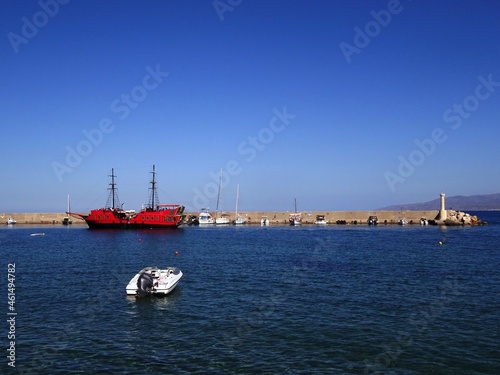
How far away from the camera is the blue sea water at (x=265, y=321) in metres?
17.3

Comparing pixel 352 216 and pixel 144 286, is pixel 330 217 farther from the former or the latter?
pixel 144 286

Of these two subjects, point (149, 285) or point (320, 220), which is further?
point (320, 220)

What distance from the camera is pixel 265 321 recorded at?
23.1 m

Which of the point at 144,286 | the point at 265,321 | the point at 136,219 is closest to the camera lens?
the point at 265,321

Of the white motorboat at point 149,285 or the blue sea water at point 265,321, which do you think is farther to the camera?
the white motorboat at point 149,285

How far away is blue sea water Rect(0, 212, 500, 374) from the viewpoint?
56.8 ft

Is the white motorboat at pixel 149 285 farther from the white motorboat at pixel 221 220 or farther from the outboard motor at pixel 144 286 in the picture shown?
the white motorboat at pixel 221 220

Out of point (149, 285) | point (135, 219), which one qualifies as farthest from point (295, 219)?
point (149, 285)

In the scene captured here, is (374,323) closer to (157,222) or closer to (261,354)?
(261,354)

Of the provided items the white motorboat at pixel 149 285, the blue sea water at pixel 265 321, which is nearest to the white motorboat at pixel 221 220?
the blue sea water at pixel 265 321

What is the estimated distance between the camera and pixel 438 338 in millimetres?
20219

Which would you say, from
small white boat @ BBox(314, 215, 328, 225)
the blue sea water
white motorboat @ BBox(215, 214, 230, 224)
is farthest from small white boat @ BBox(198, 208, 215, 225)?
the blue sea water

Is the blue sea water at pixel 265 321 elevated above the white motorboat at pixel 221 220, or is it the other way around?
the white motorboat at pixel 221 220

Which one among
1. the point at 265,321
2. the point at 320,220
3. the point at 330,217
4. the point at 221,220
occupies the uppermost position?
the point at 330,217
